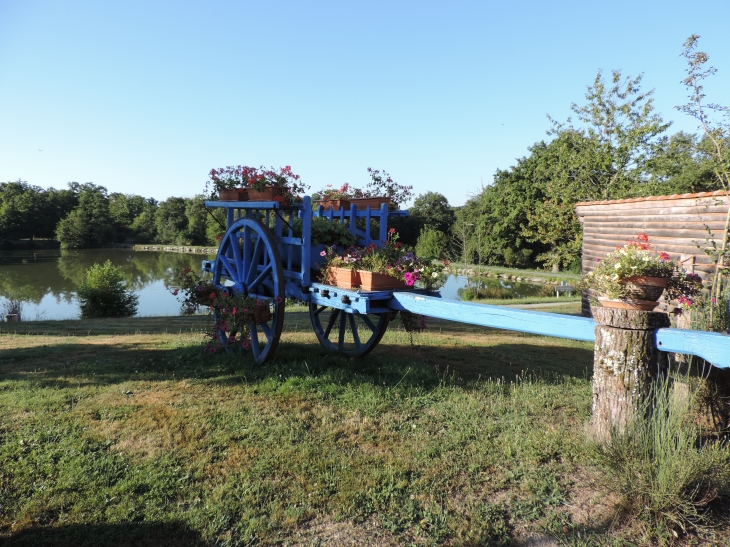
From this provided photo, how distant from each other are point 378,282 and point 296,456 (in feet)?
5.51

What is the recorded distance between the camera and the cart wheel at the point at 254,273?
16.4 feet

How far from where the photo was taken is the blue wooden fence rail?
2.57 metres

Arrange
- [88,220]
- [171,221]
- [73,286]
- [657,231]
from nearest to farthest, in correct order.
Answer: [657,231] < [73,286] < [88,220] < [171,221]

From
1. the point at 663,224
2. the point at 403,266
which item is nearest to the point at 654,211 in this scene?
the point at 663,224

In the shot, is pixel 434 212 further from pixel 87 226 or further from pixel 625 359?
pixel 625 359

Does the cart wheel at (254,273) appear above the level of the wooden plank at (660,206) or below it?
below

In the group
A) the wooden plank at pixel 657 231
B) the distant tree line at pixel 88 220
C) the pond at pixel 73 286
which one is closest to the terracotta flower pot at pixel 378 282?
the wooden plank at pixel 657 231

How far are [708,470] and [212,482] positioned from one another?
2.98 meters

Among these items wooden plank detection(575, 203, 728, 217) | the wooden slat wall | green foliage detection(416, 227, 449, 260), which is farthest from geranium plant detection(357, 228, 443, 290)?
green foliage detection(416, 227, 449, 260)

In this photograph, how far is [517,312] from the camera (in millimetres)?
3297

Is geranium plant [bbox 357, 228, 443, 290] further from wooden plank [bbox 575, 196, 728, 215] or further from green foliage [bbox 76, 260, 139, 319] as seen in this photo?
green foliage [bbox 76, 260, 139, 319]

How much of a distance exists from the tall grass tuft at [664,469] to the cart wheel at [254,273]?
327cm

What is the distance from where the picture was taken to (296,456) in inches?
133

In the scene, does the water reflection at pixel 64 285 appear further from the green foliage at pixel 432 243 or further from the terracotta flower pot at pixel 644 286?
the terracotta flower pot at pixel 644 286
